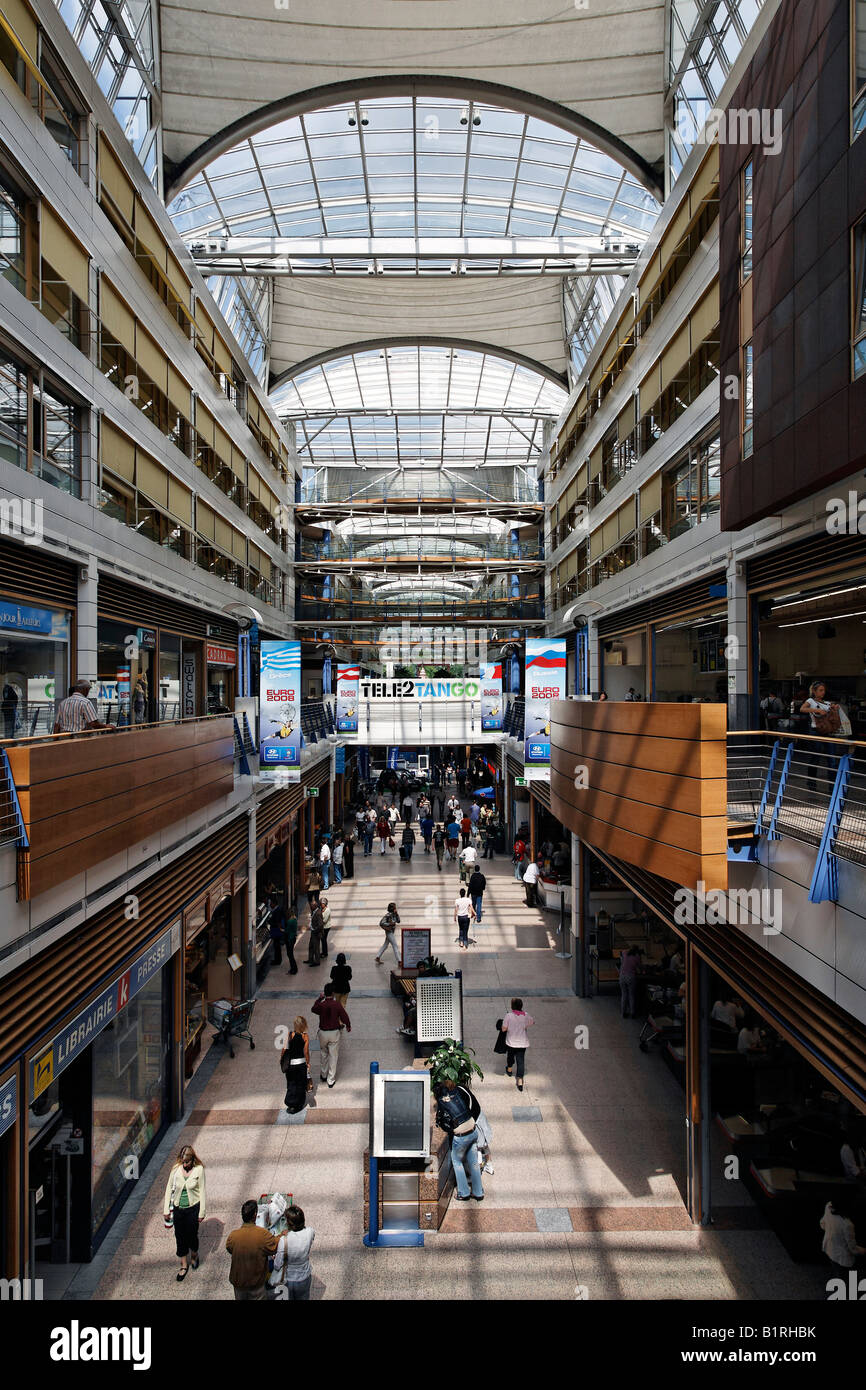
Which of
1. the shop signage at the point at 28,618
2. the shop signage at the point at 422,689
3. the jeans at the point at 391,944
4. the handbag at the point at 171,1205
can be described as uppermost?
the shop signage at the point at 28,618

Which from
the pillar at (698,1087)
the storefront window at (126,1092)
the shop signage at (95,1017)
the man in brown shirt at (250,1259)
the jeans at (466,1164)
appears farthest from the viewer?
the jeans at (466,1164)

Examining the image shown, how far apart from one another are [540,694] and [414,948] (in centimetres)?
601

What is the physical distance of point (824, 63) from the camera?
6.70m

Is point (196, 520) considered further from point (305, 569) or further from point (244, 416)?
point (305, 569)

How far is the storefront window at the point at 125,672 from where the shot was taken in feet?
39.2

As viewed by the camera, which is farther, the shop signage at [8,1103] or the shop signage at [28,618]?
the shop signage at [28,618]

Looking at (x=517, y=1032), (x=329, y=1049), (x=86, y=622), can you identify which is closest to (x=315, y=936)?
(x=329, y=1049)

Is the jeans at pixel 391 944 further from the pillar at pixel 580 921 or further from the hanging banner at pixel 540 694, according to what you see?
the hanging banner at pixel 540 694

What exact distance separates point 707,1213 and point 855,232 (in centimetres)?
966

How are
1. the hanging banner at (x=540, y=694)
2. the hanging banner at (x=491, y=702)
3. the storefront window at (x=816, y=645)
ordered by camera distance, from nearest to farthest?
the storefront window at (x=816, y=645) < the hanging banner at (x=540, y=694) < the hanging banner at (x=491, y=702)

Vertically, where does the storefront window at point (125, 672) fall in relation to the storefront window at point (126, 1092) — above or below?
above

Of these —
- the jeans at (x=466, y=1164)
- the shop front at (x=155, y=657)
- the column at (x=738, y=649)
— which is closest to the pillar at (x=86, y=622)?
the shop front at (x=155, y=657)

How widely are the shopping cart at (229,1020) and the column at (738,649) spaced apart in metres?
9.25

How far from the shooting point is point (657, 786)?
287 inches
